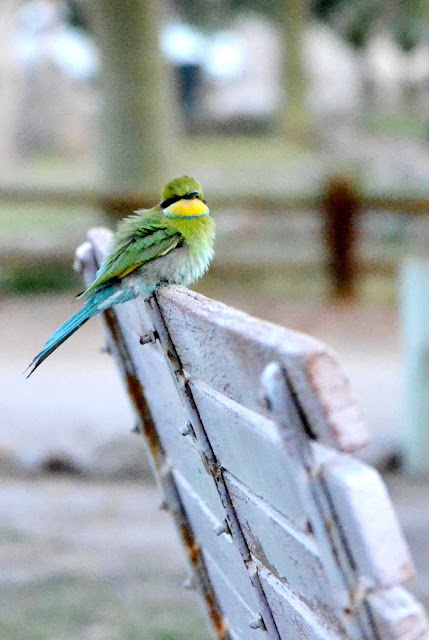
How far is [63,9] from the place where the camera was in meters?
13.5

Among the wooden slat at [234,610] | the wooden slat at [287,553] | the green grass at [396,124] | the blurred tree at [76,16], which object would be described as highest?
the blurred tree at [76,16]

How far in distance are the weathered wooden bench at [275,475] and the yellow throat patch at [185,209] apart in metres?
0.32

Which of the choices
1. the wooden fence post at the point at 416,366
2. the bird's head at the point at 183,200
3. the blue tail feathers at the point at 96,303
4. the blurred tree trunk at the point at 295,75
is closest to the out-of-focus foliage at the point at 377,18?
the blurred tree trunk at the point at 295,75

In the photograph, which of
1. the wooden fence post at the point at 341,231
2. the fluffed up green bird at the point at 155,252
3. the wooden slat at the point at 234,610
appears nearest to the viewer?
the wooden slat at the point at 234,610

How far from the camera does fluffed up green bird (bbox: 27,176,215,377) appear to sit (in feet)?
5.40

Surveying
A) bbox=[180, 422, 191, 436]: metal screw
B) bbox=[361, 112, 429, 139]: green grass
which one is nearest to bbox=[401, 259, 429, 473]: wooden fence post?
bbox=[180, 422, 191, 436]: metal screw

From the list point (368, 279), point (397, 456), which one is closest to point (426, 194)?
point (368, 279)

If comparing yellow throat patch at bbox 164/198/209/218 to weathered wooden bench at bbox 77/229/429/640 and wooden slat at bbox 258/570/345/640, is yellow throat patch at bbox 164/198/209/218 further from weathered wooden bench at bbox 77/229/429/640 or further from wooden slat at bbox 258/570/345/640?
wooden slat at bbox 258/570/345/640

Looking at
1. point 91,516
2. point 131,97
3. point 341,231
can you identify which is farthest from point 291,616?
point 131,97

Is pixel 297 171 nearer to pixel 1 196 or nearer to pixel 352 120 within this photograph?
pixel 352 120

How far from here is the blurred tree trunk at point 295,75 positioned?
54.7 ft

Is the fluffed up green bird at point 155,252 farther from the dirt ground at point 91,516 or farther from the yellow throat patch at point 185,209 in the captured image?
the dirt ground at point 91,516

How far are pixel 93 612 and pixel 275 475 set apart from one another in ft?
7.88

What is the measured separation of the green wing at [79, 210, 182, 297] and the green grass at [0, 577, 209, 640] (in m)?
1.51
